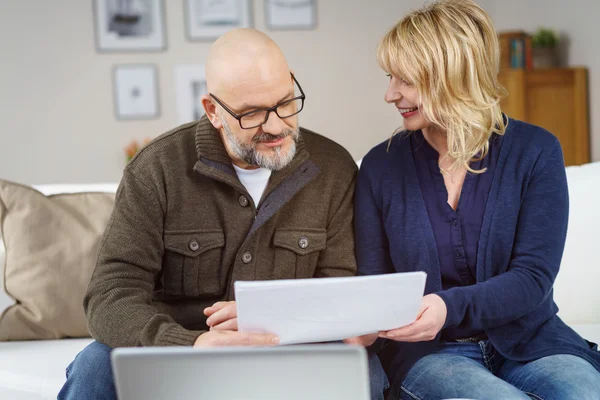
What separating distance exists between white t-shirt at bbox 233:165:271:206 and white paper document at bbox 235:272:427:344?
Result: 554 millimetres

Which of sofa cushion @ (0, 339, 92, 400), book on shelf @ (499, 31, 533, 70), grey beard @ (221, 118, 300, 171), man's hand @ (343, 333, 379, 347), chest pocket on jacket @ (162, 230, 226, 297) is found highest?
book on shelf @ (499, 31, 533, 70)

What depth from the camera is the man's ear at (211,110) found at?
1854mm

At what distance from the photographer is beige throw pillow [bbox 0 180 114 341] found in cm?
229

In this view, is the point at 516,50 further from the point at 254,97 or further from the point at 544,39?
the point at 254,97

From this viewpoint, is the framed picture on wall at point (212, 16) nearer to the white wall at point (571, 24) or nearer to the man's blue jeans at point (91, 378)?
the white wall at point (571, 24)

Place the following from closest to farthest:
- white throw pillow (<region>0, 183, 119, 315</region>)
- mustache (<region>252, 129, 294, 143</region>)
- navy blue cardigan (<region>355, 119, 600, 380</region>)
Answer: navy blue cardigan (<region>355, 119, 600, 380</region>), mustache (<region>252, 129, 294, 143</region>), white throw pillow (<region>0, 183, 119, 315</region>)

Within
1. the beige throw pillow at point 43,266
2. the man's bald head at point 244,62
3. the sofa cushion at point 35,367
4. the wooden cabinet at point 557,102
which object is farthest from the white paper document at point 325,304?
the wooden cabinet at point 557,102

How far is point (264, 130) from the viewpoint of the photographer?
1.76 metres

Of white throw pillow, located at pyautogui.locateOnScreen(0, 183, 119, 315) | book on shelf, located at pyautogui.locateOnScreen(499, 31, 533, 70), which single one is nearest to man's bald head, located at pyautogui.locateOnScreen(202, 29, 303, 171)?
white throw pillow, located at pyautogui.locateOnScreen(0, 183, 119, 315)

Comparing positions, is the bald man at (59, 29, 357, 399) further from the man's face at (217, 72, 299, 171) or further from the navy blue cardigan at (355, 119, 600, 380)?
the navy blue cardigan at (355, 119, 600, 380)

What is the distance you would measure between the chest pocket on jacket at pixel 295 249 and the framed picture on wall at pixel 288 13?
4.25m

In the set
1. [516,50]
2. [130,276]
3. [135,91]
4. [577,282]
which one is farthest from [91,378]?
[516,50]

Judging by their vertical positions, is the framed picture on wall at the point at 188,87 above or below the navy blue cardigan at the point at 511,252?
above

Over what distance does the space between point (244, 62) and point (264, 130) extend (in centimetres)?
16
